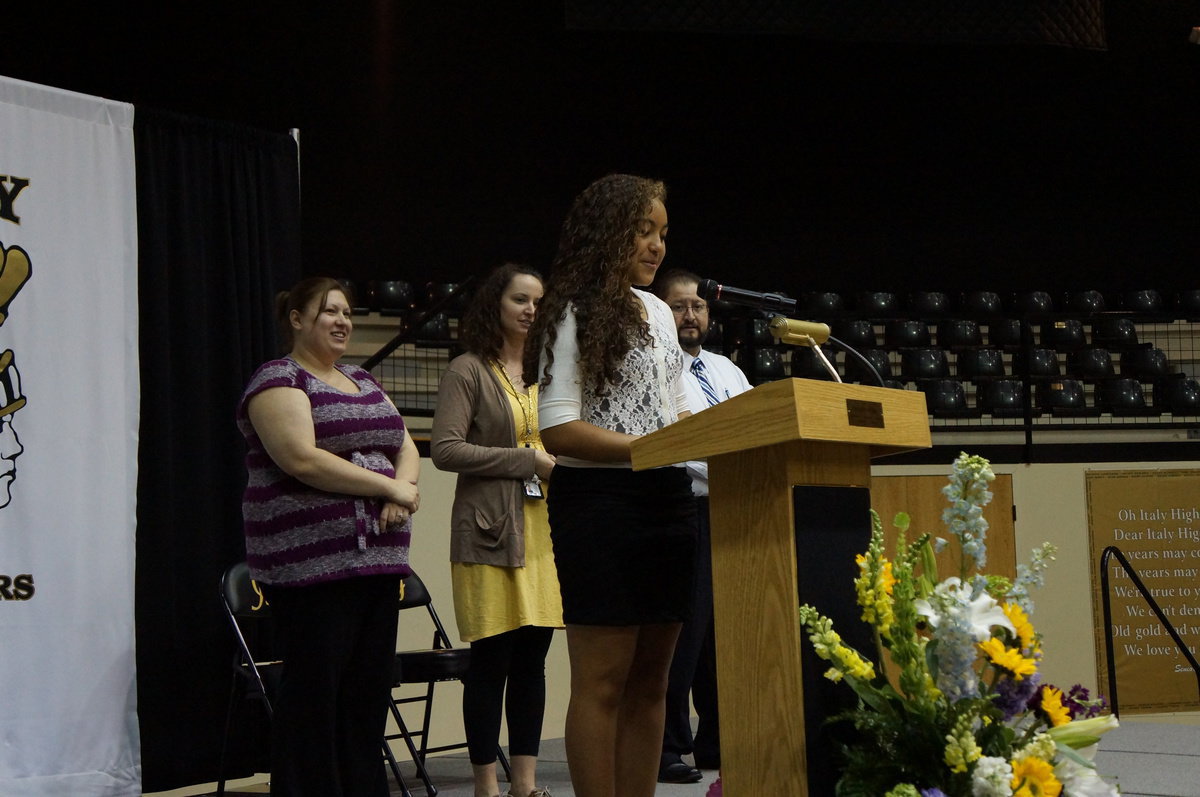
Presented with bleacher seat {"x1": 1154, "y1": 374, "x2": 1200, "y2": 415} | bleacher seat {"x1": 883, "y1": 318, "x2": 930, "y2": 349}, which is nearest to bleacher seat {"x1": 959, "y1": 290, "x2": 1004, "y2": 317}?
bleacher seat {"x1": 883, "y1": 318, "x2": 930, "y2": 349}

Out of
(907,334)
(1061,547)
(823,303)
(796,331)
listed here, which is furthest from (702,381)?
(823,303)

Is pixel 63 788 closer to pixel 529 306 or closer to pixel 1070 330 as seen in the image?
pixel 529 306

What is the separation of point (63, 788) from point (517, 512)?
1.53 m

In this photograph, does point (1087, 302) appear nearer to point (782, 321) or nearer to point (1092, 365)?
point (1092, 365)

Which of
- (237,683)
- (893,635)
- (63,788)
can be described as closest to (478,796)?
(237,683)

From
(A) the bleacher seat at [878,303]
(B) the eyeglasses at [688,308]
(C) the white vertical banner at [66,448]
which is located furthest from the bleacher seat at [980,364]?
(C) the white vertical banner at [66,448]

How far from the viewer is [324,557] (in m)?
2.84

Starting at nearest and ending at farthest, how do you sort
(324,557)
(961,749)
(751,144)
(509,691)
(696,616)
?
(961,749) < (324,557) < (509,691) < (696,616) < (751,144)

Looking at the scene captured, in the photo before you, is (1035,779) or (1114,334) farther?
(1114,334)

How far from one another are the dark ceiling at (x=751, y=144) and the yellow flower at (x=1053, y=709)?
743 centimetres

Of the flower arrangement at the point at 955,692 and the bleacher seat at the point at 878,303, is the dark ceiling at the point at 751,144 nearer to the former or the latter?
the bleacher seat at the point at 878,303

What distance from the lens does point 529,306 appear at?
3508 mm

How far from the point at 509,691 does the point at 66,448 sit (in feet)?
4.91

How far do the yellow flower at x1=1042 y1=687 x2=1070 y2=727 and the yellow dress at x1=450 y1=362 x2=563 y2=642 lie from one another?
1.55m
